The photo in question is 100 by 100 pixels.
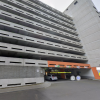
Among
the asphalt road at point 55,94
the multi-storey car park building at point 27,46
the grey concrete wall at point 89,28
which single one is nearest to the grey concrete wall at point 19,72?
the multi-storey car park building at point 27,46

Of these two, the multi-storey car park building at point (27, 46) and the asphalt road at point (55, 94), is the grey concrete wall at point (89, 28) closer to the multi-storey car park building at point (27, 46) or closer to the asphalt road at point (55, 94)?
the multi-storey car park building at point (27, 46)

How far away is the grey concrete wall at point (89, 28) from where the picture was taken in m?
21.8

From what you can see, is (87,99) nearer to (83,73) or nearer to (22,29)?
(22,29)

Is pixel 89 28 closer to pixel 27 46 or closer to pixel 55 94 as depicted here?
pixel 27 46

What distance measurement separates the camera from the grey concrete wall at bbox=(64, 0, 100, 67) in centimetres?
2177

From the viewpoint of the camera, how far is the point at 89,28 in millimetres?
24359

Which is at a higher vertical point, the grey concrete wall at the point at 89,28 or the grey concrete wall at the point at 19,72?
the grey concrete wall at the point at 89,28

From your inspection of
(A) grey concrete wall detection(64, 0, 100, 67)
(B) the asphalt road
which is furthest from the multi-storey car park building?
(B) the asphalt road

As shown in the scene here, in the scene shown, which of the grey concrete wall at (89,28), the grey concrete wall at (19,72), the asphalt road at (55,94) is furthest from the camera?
the grey concrete wall at (89,28)

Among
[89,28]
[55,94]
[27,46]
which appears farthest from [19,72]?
[89,28]

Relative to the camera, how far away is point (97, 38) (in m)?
21.7

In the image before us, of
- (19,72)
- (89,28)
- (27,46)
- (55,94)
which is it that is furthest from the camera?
(89,28)

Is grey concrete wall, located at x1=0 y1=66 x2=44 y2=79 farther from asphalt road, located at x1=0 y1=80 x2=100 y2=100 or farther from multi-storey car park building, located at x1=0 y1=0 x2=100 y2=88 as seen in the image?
asphalt road, located at x1=0 y1=80 x2=100 y2=100

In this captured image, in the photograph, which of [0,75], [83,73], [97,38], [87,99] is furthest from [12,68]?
[97,38]
